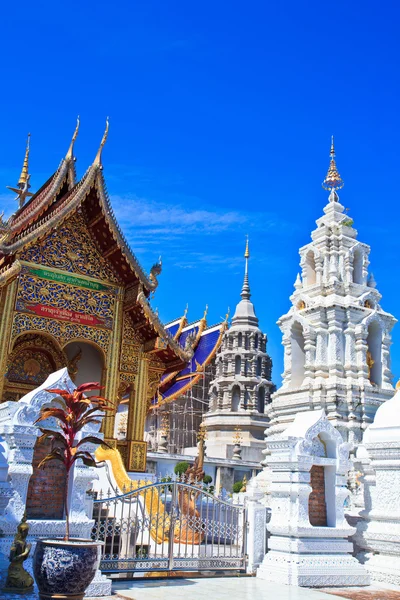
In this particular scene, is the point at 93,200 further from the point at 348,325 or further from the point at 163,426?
the point at 163,426

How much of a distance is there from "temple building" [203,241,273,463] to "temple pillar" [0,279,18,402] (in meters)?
19.9

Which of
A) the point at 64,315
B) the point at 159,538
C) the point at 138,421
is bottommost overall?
the point at 159,538

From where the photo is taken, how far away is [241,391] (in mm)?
33219

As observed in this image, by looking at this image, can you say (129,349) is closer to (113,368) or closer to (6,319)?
(113,368)

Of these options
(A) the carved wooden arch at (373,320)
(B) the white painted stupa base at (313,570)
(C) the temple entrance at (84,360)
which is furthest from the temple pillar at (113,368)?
(A) the carved wooden arch at (373,320)

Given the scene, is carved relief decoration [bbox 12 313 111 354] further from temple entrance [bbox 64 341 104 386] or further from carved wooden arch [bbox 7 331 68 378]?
temple entrance [bbox 64 341 104 386]

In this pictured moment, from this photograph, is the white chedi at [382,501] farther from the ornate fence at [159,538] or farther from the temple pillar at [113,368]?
the temple pillar at [113,368]

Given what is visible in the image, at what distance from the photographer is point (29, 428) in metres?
7.09

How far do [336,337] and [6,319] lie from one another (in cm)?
1209

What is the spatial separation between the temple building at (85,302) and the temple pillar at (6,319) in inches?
1.7

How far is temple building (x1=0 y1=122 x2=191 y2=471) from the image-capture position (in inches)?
494

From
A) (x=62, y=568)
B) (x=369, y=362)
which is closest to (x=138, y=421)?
(x=62, y=568)

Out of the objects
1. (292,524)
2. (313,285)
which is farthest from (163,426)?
(292,524)

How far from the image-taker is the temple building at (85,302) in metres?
12.5
